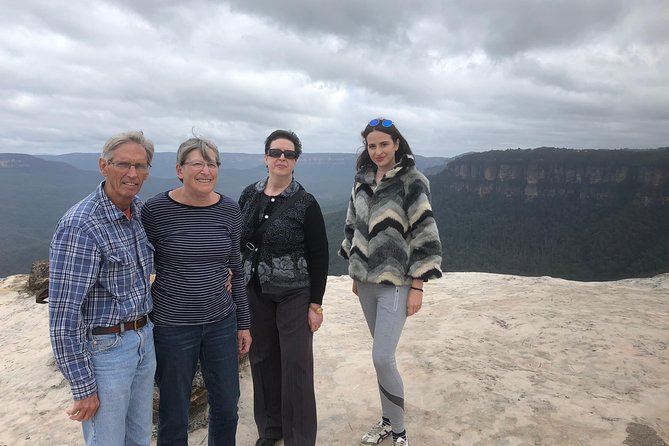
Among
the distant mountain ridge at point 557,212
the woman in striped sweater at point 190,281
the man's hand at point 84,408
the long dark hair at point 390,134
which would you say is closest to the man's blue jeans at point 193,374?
the woman in striped sweater at point 190,281

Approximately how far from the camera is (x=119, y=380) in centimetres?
214

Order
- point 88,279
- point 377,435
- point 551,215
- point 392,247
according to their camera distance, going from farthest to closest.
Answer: point 551,215 < point 377,435 < point 392,247 < point 88,279

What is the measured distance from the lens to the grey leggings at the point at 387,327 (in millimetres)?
3010

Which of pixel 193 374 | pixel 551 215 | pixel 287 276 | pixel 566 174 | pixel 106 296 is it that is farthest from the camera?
pixel 566 174

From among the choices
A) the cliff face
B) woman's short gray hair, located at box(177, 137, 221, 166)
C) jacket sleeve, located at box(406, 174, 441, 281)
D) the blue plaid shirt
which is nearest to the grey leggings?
jacket sleeve, located at box(406, 174, 441, 281)

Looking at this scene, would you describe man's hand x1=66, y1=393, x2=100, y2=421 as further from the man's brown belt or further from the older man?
the man's brown belt

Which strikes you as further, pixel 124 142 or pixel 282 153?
pixel 282 153

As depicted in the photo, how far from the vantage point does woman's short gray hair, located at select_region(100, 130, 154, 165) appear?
2.10 meters

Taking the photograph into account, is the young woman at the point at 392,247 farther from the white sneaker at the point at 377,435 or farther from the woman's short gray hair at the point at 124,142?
the woman's short gray hair at the point at 124,142

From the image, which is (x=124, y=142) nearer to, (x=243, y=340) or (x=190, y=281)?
(x=190, y=281)

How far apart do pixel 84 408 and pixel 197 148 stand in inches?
58.4

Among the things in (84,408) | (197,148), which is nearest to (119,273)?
(84,408)

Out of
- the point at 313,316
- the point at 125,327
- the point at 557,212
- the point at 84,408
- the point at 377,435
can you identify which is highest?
the point at 125,327

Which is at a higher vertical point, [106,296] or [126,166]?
[126,166]
